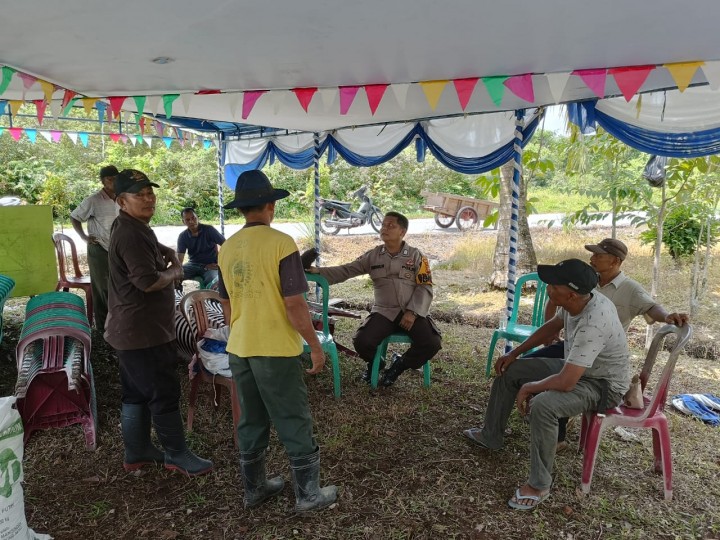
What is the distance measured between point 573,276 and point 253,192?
1.59 metres

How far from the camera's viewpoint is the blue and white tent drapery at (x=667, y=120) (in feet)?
12.0

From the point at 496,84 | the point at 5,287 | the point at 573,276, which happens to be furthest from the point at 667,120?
the point at 5,287

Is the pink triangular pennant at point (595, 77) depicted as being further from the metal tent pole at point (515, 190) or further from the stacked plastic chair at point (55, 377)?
the stacked plastic chair at point (55, 377)

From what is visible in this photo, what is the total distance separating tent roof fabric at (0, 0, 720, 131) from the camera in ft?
6.74

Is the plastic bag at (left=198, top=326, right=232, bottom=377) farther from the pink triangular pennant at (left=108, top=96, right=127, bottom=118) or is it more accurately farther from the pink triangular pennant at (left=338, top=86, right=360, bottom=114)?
the pink triangular pennant at (left=108, top=96, right=127, bottom=118)

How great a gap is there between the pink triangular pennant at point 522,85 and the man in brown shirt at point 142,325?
2374 millimetres

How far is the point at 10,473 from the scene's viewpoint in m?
1.79

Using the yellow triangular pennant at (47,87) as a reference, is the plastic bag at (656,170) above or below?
below

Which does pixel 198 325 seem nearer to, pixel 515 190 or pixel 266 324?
pixel 266 324

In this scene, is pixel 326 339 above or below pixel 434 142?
below

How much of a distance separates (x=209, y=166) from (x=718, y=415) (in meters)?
18.5

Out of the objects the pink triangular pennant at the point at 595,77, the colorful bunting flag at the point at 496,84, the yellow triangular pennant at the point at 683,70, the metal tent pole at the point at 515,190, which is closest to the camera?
the yellow triangular pennant at the point at 683,70

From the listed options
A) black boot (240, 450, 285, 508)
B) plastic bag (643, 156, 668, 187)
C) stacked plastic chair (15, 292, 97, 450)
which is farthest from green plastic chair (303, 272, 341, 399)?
plastic bag (643, 156, 668, 187)

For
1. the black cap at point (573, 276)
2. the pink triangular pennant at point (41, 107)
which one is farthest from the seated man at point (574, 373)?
the pink triangular pennant at point (41, 107)
